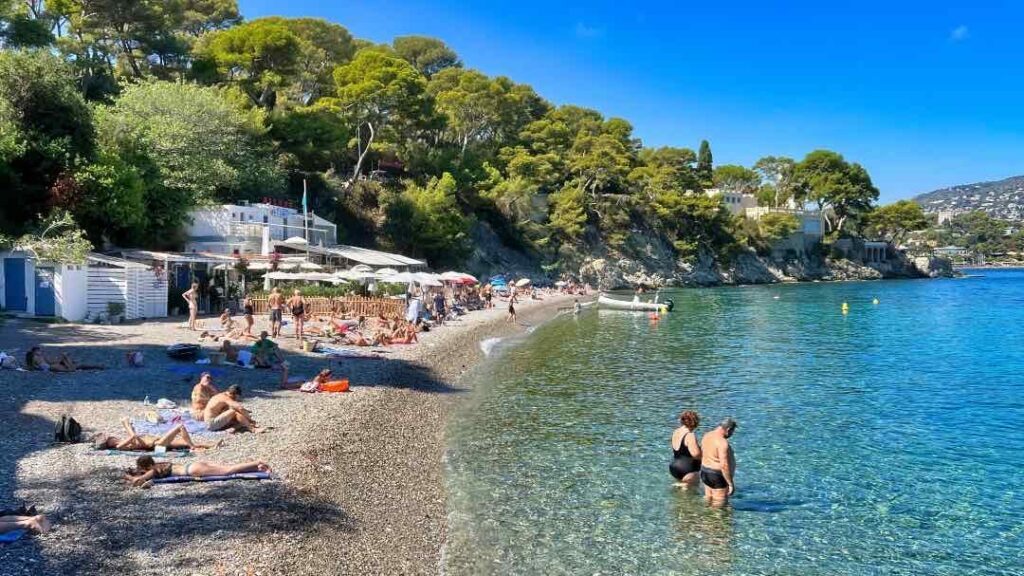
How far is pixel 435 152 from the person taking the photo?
64562 millimetres

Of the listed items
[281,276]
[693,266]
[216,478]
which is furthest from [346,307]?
[693,266]

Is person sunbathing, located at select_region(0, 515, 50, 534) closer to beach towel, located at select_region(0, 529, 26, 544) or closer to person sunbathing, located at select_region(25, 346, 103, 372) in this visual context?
→ beach towel, located at select_region(0, 529, 26, 544)

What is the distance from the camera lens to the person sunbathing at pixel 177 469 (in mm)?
8695

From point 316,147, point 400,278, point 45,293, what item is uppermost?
point 316,147

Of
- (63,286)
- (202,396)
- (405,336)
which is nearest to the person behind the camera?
(202,396)

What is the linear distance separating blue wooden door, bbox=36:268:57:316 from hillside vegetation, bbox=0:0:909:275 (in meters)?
3.05

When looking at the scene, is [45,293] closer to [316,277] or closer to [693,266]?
[316,277]

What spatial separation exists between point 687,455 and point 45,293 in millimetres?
21601

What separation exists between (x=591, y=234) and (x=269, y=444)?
69.1 meters

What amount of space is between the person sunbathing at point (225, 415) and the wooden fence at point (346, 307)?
1711 cm

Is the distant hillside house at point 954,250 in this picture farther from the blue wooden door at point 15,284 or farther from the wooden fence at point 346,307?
the blue wooden door at point 15,284

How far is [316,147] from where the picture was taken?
4916 cm

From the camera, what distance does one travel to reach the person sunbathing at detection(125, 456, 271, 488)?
870 cm

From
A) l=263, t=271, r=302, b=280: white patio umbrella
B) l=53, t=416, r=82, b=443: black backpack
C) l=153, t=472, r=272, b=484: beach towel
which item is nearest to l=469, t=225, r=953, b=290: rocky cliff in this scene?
l=263, t=271, r=302, b=280: white patio umbrella
